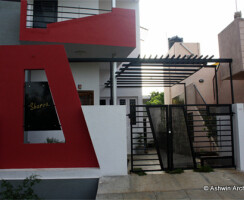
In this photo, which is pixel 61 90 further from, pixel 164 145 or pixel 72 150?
pixel 164 145

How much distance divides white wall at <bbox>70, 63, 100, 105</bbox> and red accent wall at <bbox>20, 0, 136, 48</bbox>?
4.76ft

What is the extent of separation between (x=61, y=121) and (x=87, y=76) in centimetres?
387

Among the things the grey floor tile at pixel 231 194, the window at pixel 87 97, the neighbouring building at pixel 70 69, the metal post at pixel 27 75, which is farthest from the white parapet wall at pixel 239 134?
the metal post at pixel 27 75

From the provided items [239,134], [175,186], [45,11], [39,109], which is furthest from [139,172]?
[45,11]

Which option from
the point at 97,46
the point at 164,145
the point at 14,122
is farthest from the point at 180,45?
the point at 14,122

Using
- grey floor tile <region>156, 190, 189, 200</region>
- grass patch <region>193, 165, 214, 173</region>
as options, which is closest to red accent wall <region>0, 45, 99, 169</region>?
grey floor tile <region>156, 190, 189, 200</region>

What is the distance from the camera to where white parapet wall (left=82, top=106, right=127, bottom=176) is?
620cm

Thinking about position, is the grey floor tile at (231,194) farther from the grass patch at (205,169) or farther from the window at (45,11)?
the window at (45,11)

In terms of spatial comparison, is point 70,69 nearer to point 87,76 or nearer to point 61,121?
point 61,121

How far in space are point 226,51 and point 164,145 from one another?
413 centimetres

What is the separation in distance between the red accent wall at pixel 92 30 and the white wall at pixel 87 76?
1.45 meters

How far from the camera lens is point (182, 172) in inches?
258

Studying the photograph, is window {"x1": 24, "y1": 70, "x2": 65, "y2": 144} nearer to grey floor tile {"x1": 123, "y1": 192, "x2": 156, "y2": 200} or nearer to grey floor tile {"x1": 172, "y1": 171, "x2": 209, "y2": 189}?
grey floor tile {"x1": 123, "y1": 192, "x2": 156, "y2": 200}

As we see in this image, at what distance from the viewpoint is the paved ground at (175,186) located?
5.12 meters
